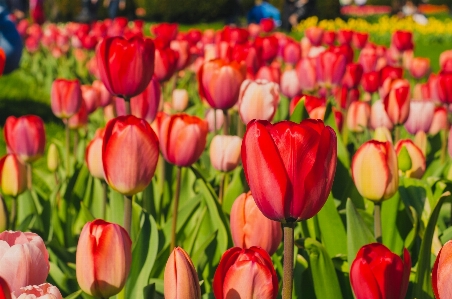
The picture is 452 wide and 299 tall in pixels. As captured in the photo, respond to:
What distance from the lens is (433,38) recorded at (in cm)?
1477

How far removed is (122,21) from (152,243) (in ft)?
18.0

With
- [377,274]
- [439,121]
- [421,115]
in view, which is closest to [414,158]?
[421,115]

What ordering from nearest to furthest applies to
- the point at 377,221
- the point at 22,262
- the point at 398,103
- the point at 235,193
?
the point at 22,262, the point at 377,221, the point at 235,193, the point at 398,103

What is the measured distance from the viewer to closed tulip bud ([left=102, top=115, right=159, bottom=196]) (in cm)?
147

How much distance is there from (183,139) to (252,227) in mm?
540

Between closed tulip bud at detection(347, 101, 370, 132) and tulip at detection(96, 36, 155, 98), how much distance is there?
1.25 m

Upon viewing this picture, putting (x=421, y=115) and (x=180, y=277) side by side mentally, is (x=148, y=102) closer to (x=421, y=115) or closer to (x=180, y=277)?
(x=421, y=115)

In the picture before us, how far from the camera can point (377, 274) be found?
1111mm

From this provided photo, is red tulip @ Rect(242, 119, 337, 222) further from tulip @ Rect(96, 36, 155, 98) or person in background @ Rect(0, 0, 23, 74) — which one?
person in background @ Rect(0, 0, 23, 74)

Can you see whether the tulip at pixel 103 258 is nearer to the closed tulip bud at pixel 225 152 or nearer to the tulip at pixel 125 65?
the tulip at pixel 125 65

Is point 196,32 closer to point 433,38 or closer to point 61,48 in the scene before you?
point 61,48

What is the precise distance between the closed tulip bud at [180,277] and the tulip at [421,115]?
1.85 meters

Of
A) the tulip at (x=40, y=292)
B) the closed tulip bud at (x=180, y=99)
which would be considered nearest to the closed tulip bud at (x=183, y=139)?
the tulip at (x=40, y=292)

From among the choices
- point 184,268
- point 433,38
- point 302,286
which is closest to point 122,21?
point 302,286
